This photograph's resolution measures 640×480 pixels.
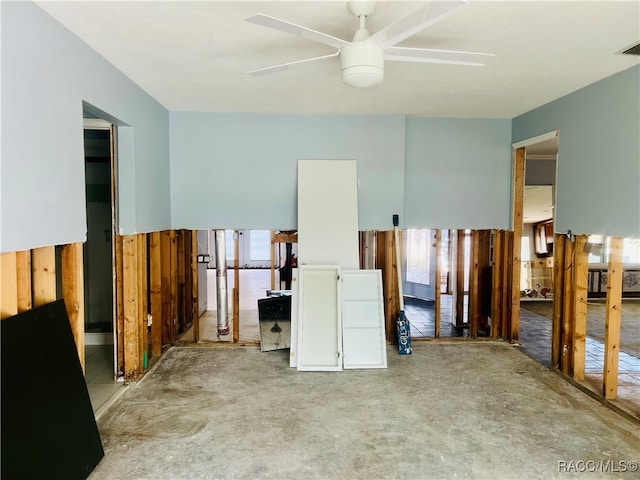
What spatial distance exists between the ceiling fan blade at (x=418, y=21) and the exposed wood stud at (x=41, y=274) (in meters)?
2.17

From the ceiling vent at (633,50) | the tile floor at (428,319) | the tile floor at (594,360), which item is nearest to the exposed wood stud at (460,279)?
the tile floor at (428,319)

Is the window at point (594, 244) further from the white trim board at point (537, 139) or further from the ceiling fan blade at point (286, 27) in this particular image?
the ceiling fan blade at point (286, 27)

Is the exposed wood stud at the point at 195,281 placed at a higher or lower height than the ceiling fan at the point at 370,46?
lower

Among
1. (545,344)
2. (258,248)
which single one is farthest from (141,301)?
(258,248)

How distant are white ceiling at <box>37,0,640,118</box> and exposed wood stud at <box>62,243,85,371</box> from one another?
1.39 metres

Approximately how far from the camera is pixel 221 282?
17.4 feet

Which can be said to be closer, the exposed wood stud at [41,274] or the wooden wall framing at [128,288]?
the wooden wall framing at [128,288]

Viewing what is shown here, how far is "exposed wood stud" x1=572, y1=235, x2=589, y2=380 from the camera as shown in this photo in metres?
3.64

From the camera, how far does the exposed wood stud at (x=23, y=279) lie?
7.09 ft

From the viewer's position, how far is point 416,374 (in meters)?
3.93

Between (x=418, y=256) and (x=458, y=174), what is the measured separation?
3.51 metres

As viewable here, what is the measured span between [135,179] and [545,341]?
4.99 meters

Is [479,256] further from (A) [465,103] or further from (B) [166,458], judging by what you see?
(B) [166,458]

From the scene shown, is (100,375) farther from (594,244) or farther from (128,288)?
(594,244)
